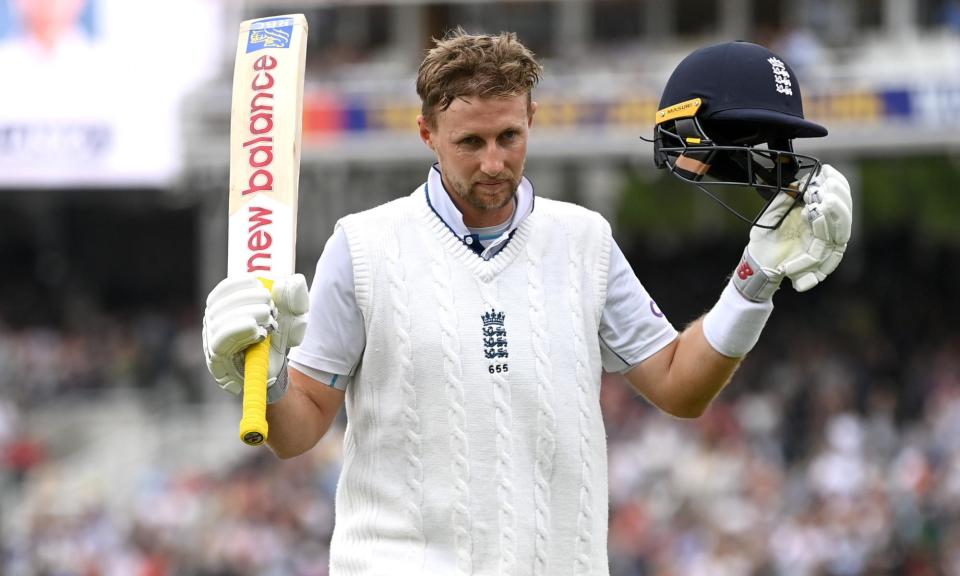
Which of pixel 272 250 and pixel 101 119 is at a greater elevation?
pixel 272 250

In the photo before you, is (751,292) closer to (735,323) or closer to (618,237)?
(735,323)

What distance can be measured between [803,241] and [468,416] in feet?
2.53

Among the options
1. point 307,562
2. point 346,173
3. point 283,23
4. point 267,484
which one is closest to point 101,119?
point 346,173

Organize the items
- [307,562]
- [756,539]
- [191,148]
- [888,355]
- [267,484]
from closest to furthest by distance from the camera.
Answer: [756,539]
[307,562]
[267,484]
[888,355]
[191,148]

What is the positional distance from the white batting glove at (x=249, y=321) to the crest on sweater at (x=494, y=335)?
1.22 ft

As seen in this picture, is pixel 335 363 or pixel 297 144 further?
pixel 297 144

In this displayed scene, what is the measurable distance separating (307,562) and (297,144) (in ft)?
30.9

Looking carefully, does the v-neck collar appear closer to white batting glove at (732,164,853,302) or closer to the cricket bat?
the cricket bat

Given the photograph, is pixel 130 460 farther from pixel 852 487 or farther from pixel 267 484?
pixel 852 487

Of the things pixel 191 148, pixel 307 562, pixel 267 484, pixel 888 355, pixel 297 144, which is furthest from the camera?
pixel 191 148

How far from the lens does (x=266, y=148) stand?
356 centimetres

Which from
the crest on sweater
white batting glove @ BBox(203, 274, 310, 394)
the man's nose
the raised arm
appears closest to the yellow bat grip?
white batting glove @ BBox(203, 274, 310, 394)

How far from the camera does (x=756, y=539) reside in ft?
38.4

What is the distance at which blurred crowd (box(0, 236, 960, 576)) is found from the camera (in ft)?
37.9
